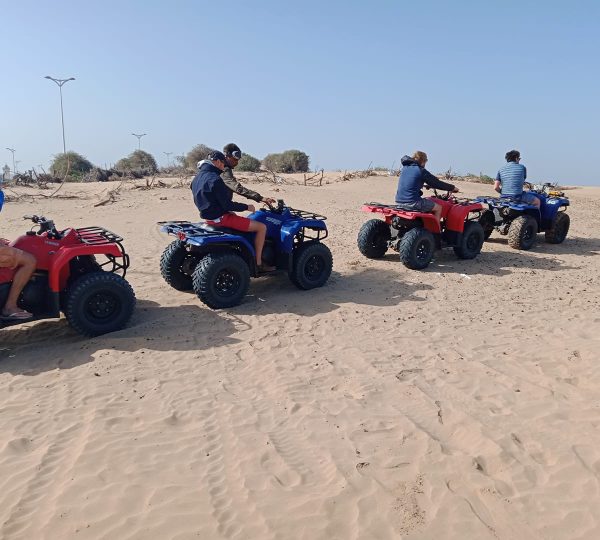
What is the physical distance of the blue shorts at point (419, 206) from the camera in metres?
8.62

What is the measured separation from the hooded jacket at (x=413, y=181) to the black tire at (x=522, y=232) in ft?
7.87

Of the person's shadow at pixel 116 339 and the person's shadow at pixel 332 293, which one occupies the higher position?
the person's shadow at pixel 332 293

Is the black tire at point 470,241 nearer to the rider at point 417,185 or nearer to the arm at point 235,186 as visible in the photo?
the rider at point 417,185

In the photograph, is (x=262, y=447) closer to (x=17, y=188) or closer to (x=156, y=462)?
(x=156, y=462)

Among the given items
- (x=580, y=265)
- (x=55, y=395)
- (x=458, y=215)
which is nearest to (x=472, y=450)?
(x=55, y=395)

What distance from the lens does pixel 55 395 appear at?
4.31m

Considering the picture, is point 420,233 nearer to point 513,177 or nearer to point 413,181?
point 413,181

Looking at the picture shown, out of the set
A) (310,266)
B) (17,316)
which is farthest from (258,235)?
(17,316)

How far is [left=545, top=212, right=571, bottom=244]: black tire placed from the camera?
11.1 metres

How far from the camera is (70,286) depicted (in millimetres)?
5492

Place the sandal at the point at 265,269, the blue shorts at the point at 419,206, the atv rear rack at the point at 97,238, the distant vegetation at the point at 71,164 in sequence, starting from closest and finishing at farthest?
the atv rear rack at the point at 97,238 < the sandal at the point at 265,269 < the blue shorts at the point at 419,206 < the distant vegetation at the point at 71,164

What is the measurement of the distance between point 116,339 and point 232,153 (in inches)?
112

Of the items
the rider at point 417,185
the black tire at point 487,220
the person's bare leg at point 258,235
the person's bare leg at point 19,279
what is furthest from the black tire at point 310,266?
the black tire at point 487,220

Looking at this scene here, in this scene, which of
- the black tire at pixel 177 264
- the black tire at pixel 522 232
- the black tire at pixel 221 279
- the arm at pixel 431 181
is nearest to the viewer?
the black tire at pixel 221 279
